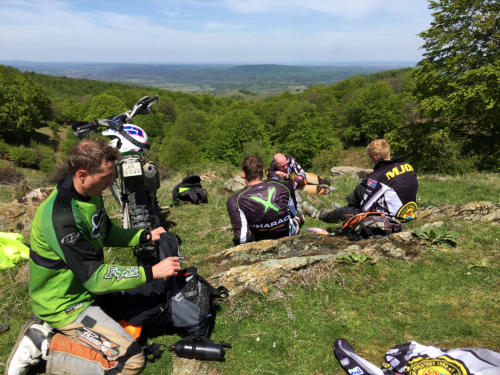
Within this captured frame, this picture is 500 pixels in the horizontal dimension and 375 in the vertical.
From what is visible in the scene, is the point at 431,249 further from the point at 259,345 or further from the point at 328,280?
the point at 259,345

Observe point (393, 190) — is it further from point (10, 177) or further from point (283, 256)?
point (10, 177)

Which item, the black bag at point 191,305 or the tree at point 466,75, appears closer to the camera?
the black bag at point 191,305

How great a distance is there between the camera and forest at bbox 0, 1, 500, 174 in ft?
57.3

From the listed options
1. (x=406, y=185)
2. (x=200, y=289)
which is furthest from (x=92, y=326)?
(x=406, y=185)

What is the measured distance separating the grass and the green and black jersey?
37.6 inches

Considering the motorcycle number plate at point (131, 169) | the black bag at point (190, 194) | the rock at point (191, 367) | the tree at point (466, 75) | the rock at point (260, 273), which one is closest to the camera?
the rock at point (191, 367)

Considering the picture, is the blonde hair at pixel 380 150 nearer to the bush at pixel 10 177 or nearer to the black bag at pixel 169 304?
the black bag at pixel 169 304

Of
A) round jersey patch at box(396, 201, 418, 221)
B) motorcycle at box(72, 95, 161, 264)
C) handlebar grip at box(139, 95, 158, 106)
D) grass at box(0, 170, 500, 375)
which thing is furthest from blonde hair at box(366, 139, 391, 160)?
handlebar grip at box(139, 95, 158, 106)

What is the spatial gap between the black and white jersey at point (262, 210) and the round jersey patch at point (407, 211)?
2.07 meters

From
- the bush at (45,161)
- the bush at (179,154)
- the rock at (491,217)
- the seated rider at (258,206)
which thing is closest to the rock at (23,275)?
the seated rider at (258,206)

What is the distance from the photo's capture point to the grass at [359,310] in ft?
9.09

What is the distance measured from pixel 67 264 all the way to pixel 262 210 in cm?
264

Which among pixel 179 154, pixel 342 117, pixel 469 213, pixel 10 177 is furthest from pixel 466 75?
pixel 342 117

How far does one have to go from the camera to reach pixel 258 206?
14.2 ft
